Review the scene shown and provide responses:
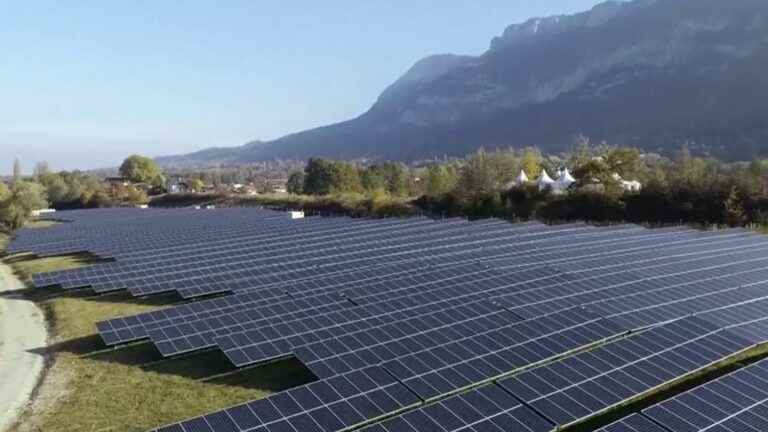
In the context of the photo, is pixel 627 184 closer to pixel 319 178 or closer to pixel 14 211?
pixel 319 178

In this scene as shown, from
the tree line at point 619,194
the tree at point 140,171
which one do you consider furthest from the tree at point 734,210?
the tree at point 140,171

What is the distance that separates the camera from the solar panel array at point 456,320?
13.9 metres

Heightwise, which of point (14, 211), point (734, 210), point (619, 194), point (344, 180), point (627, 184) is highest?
point (14, 211)

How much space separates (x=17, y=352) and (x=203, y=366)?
8952 millimetres

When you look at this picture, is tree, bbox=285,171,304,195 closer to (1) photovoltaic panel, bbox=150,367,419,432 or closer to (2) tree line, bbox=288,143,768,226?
(2) tree line, bbox=288,143,768,226

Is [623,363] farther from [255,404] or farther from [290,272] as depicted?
[290,272]

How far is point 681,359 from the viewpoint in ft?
55.3

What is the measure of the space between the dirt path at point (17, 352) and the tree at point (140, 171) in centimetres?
11605

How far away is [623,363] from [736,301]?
10.0 metres

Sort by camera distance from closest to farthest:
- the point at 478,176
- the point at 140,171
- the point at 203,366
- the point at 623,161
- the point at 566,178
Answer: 1. the point at 203,366
2. the point at 623,161
3. the point at 566,178
4. the point at 478,176
5. the point at 140,171

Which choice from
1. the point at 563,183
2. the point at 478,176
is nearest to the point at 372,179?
the point at 478,176

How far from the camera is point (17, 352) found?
22.4 meters

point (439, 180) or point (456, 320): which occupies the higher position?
point (456, 320)

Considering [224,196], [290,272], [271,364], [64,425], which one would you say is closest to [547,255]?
[290,272]
